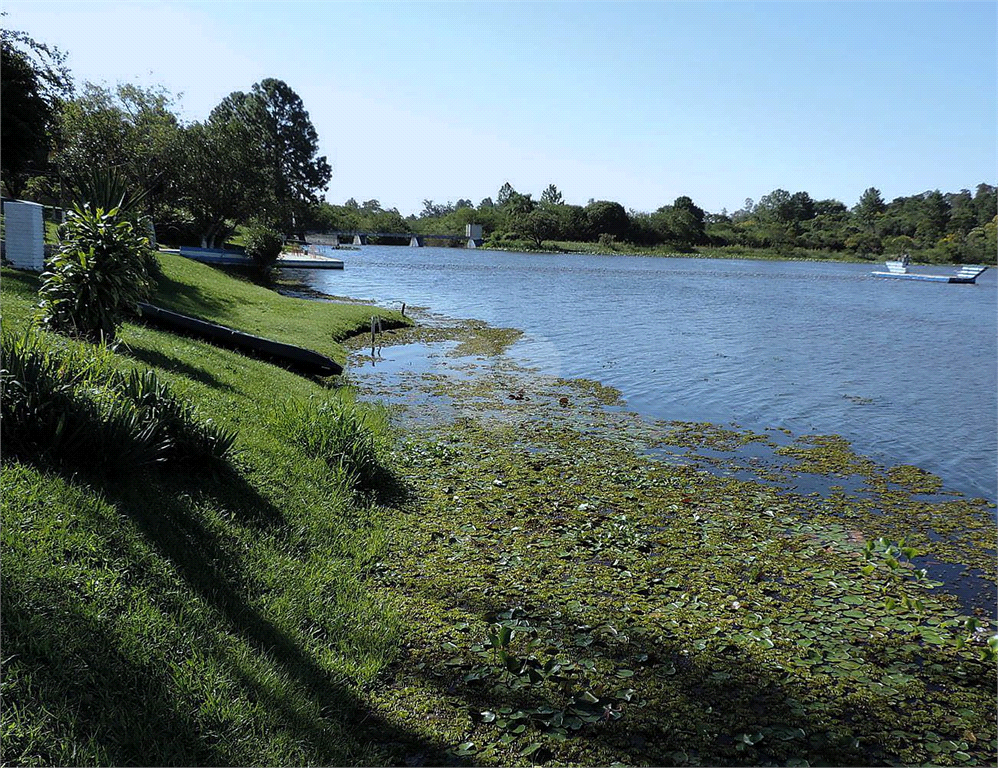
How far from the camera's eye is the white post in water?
17.3 metres

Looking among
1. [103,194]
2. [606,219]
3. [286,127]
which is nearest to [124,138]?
[103,194]

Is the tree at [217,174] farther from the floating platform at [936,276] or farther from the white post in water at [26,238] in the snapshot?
the floating platform at [936,276]

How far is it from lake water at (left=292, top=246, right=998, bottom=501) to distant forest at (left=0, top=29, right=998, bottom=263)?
32.3 ft

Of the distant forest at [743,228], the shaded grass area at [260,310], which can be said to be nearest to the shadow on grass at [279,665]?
the shaded grass area at [260,310]

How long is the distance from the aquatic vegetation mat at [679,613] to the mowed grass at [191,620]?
473 millimetres

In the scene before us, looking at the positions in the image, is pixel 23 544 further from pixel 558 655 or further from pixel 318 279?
pixel 318 279

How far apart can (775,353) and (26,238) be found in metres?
25.6

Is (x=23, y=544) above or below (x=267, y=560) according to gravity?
above

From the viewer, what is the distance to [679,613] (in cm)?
674

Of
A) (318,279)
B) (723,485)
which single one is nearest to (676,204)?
(318,279)

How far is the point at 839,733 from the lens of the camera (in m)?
5.09

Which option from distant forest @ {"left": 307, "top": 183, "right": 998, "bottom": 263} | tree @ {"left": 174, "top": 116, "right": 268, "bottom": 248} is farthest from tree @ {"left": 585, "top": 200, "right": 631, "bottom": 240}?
tree @ {"left": 174, "top": 116, "right": 268, "bottom": 248}

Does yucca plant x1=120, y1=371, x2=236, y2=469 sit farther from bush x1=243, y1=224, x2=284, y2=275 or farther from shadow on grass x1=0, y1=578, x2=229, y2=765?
bush x1=243, y1=224, x2=284, y2=275

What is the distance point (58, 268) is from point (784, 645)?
11.4m
